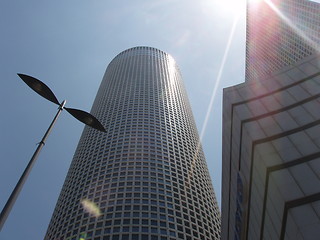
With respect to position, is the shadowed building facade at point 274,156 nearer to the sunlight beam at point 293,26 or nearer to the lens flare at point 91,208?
the lens flare at point 91,208

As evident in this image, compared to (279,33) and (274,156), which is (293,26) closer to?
(279,33)

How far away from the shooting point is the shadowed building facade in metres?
14.2

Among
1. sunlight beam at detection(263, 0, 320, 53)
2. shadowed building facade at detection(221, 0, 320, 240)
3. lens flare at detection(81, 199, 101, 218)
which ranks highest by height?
sunlight beam at detection(263, 0, 320, 53)

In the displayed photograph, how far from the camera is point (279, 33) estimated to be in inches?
5281

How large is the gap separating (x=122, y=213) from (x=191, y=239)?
1639 centimetres

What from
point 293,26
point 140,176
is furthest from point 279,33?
point 140,176

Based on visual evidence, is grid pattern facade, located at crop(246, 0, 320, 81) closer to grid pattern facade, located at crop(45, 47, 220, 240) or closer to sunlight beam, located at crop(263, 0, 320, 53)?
sunlight beam, located at crop(263, 0, 320, 53)

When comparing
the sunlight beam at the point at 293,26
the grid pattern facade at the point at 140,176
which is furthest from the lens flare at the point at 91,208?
the sunlight beam at the point at 293,26

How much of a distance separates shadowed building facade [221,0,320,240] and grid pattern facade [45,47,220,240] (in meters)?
50.5

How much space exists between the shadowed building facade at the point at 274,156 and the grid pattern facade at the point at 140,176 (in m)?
50.5

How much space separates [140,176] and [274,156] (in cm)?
7476

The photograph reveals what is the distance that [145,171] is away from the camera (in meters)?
91.1

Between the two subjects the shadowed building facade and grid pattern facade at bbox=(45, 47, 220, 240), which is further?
grid pattern facade at bbox=(45, 47, 220, 240)

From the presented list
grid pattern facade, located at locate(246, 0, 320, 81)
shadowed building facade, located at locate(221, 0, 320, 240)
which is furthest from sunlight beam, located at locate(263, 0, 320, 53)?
shadowed building facade, located at locate(221, 0, 320, 240)
